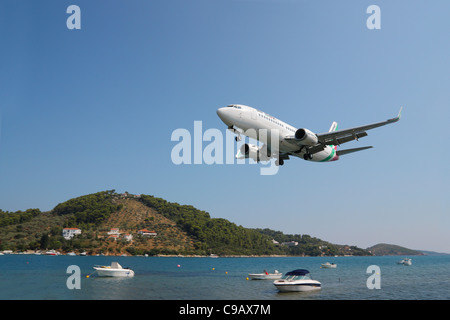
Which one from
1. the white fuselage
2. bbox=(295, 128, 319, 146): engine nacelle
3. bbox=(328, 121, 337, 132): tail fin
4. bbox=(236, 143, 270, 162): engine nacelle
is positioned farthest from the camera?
bbox=(328, 121, 337, 132): tail fin

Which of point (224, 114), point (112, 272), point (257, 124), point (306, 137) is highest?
point (224, 114)

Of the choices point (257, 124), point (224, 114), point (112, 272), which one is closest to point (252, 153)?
point (257, 124)

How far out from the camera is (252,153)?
4384 centimetres

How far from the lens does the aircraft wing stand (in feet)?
118

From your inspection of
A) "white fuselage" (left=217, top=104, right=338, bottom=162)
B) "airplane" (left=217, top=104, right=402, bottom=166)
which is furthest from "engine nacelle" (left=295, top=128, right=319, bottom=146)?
"white fuselage" (left=217, top=104, right=338, bottom=162)

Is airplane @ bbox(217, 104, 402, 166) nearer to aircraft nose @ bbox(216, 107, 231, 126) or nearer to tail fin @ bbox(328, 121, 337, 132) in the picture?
aircraft nose @ bbox(216, 107, 231, 126)

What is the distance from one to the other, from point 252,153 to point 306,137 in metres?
8.56

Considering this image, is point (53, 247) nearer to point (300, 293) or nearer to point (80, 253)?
point (80, 253)

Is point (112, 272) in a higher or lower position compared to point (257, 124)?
lower

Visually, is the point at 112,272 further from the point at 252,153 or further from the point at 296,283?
the point at 252,153

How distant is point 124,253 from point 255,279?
454 ft

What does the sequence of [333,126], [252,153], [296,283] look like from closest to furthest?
[252,153], [296,283], [333,126]
